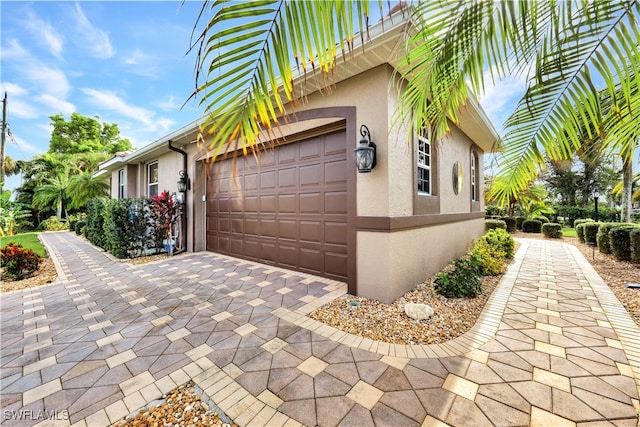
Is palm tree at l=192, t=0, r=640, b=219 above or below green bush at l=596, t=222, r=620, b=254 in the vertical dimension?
above

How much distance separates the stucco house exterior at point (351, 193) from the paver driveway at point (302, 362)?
1.08 metres

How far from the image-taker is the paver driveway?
1779 millimetres

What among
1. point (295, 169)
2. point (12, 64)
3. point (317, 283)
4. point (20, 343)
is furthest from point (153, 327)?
point (12, 64)

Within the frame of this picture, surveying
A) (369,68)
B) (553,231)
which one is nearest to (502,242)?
(369,68)

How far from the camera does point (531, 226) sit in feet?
45.5

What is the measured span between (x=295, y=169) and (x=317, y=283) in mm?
2456

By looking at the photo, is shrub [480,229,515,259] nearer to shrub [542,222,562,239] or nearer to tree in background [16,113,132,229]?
shrub [542,222,562,239]

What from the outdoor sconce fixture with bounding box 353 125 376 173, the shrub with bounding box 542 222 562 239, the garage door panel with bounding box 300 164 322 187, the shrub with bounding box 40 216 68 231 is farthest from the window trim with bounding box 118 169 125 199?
the shrub with bounding box 542 222 562 239

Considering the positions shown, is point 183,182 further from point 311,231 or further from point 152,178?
point 311,231

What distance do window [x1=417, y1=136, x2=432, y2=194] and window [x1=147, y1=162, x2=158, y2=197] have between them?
9706 millimetres

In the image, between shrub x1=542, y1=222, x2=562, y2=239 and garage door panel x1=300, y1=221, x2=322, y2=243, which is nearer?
garage door panel x1=300, y1=221, x2=322, y2=243

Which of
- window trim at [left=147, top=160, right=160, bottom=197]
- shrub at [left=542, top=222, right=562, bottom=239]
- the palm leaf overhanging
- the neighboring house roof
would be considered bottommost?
shrub at [left=542, top=222, right=562, bottom=239]

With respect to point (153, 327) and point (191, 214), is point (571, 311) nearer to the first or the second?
point (153, 327)

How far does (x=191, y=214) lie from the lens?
25.0ft
